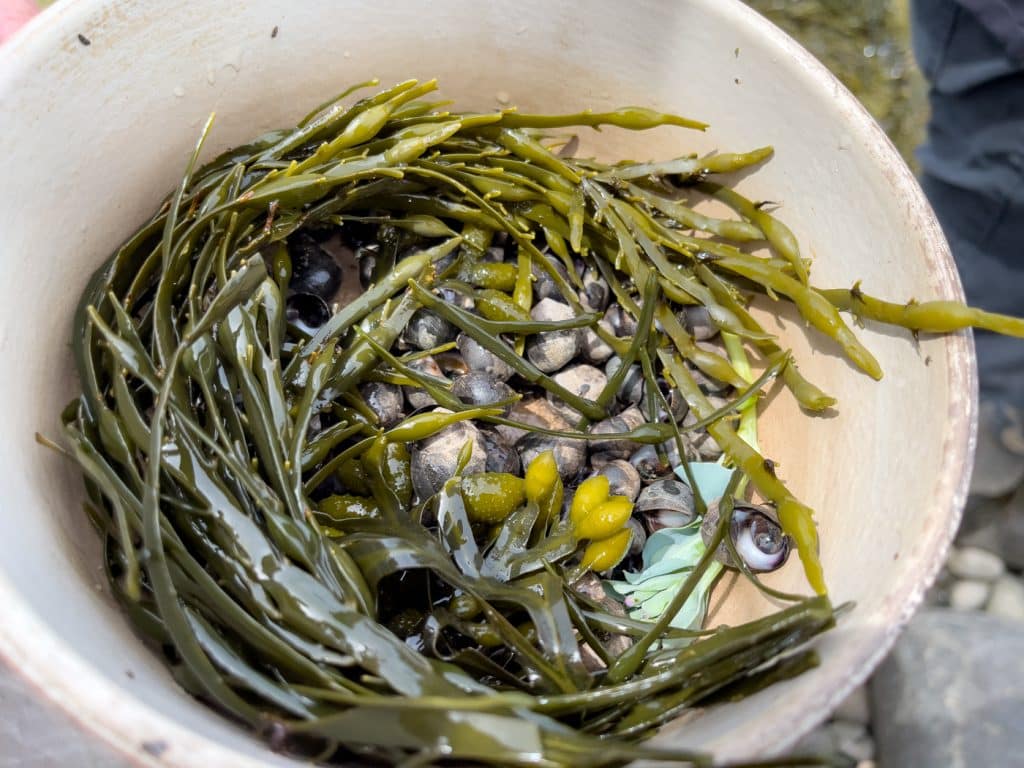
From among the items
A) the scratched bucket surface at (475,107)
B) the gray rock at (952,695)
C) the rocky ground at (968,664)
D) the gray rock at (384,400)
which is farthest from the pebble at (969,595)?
the gray rock at (384,400)

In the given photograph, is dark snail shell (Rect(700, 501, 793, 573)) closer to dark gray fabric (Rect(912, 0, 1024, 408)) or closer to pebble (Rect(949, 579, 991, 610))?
dark gray fabric (Rect(912, 0, 1024, 408))

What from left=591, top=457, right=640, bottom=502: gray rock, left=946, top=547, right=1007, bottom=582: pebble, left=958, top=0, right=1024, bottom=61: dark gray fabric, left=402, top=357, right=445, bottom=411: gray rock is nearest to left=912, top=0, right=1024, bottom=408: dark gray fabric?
left=958, top=0, right=1024, bottom=61: dark gray fabric

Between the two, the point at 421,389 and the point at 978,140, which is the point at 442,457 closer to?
the point at 421,389

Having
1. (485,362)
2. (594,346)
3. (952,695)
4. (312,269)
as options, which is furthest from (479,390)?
(952,695)

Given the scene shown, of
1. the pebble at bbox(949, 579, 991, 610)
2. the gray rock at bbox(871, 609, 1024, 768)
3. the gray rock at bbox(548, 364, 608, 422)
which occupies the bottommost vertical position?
the pebble at bbox(949, 579, 991, 610)

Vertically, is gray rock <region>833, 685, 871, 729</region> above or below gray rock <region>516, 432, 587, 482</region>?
below

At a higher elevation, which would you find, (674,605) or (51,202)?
(51,202)

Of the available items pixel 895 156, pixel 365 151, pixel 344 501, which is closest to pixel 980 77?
pixel 895 156

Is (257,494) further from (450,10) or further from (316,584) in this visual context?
(450,10)
